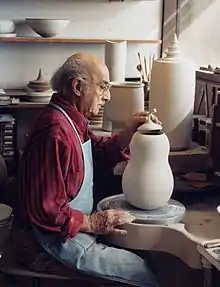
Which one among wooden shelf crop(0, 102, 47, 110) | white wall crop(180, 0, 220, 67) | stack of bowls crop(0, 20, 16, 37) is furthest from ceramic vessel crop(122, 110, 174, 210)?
white wall crop(180, 0, 220, 67)

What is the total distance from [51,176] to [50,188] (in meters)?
0.03

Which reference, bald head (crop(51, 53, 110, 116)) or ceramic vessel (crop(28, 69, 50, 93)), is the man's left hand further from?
ceramic vessel (crop(28, 69, 50, 93))

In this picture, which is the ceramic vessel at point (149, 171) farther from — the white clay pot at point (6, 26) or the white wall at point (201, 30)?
the white wall at point (201, 30)

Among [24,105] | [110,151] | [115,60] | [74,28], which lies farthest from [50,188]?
[74,28]

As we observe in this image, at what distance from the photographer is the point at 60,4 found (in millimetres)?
3385

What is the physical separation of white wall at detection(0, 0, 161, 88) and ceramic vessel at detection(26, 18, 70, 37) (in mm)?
172

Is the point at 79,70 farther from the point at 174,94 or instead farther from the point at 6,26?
the point at 6,26

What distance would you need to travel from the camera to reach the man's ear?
1646mm

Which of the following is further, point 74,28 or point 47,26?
point 74,28

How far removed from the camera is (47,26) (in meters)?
3.19

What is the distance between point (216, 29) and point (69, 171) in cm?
238

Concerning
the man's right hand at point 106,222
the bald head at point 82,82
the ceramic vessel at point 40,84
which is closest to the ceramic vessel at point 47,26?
the ceramic vessel at point 40,84

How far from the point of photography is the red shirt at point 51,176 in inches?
60.0

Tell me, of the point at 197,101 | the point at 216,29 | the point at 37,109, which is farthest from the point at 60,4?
the point at 197,101
